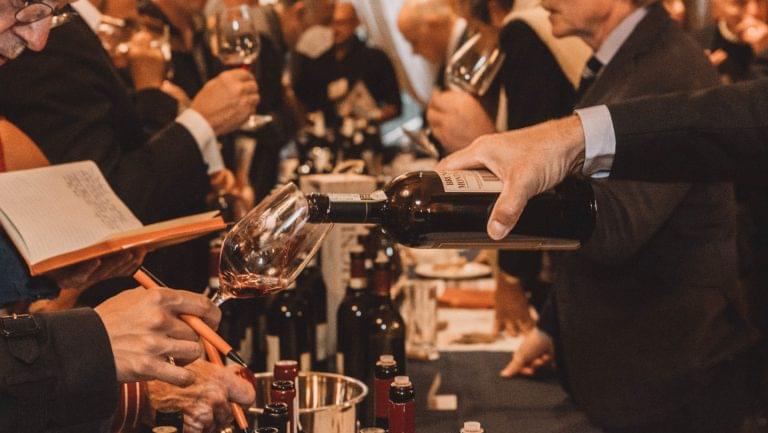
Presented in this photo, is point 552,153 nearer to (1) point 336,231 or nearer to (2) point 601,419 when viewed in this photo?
(2) point 601,419

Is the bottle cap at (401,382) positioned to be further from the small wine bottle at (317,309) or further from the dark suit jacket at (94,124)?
the dark suit jacket at (94,124)

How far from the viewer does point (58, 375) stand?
3.48 ft

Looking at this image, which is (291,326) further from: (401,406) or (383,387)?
(401,406)

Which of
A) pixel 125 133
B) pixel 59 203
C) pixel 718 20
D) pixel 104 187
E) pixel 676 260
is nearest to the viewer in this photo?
pixel 59 203

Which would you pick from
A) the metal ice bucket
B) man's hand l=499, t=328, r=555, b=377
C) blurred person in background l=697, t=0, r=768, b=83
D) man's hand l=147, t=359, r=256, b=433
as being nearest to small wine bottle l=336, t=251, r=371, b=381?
man's hand l=499, t=328, r=555, b=377

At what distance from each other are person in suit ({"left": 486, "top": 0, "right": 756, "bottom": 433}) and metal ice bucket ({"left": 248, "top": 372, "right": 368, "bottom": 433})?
1.93ft

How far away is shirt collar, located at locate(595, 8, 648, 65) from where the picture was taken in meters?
1.95

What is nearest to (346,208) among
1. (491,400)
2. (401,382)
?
(401,382)

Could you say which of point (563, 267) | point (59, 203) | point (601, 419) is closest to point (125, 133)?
point (59, 203)

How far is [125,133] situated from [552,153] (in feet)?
4.27

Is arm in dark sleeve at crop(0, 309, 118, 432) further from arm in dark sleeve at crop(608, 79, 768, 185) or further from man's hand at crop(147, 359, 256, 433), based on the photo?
arm in dark sleeve at crop(608, 79, 768, 185)

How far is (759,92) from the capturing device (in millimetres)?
1304

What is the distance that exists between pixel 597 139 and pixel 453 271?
1.66 metres

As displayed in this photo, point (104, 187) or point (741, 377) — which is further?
point (741, 377)
